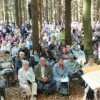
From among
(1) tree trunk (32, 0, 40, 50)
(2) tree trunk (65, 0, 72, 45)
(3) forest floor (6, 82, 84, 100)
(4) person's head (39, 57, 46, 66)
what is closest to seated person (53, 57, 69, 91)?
(4) person's head (39, 57, 46, 66)

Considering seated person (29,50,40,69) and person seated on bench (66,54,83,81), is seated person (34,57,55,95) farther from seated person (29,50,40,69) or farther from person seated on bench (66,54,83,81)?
seated person (29,50,40,69)

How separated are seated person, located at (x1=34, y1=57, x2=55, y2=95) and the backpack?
0.27m

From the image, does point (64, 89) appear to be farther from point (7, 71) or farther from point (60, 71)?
point (7, 71)

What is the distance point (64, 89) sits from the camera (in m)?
11.5

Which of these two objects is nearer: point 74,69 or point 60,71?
point 60,71

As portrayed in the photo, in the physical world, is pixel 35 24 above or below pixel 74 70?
above

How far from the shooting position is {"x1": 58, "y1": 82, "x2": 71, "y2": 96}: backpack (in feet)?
37.5

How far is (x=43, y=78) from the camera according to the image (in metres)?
11.5

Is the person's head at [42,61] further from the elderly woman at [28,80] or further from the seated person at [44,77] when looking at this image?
the elderly woman at [28,80]

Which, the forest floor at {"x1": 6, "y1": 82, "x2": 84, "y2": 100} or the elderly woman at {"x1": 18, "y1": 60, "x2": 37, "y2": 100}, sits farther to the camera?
the forest floor at {"x1": 6, "y1": 82, "x2": 84, "y2": 100}

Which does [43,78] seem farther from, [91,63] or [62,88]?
[91,63]

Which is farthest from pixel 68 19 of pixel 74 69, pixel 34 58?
pixel 74 69

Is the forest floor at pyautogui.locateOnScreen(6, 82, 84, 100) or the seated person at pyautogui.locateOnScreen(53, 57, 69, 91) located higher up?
the seated person at pyautogui.locateOnScreen(53, 57, 69, 91)

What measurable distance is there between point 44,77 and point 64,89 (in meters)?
0.75
